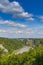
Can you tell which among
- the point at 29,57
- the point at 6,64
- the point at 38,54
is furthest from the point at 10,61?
the point at 38,54

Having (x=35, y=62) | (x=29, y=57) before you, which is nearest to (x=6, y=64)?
(x=29, y=57)

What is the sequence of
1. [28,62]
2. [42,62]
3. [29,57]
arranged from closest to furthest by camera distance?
1. [42,62]
2. [28,62]
3. [29,57]

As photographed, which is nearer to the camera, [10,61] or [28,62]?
[28,62]

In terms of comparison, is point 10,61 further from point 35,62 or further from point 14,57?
point 35,62

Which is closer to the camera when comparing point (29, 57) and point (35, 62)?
point (35, 62)

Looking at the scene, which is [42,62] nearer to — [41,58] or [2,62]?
[41,58]

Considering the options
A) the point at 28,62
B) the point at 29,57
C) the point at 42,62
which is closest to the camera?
the point at 42,62

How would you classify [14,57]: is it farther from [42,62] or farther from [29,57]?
[42,62]
